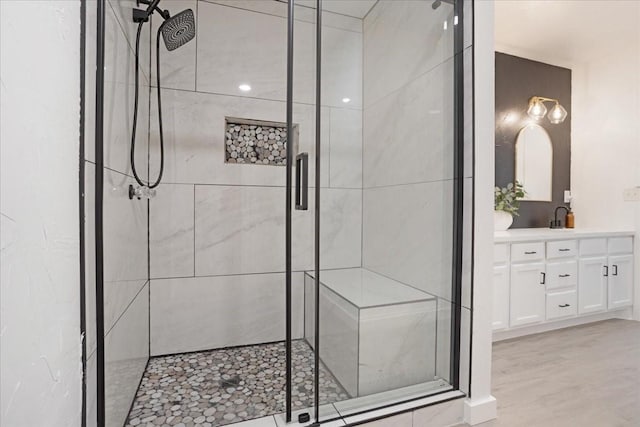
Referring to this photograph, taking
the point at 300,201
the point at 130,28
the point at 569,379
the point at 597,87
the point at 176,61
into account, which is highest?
the point at 597,87

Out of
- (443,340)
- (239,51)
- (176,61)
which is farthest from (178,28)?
(443,340)

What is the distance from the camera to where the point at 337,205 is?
1.53m

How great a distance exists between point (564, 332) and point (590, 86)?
2735mm

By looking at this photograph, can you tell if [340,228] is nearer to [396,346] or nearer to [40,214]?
[396,346]

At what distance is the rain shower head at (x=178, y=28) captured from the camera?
160 cm

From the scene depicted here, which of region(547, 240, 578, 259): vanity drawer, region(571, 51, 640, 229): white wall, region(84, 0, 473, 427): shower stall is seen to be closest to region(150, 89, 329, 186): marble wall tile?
region(84, 0, 473, 427): shower stall

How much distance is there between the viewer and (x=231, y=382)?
176cm

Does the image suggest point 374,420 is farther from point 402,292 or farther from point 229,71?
point 229,71

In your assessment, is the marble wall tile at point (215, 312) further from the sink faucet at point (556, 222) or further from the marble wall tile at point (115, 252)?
the sink faucet at point (556, 222)

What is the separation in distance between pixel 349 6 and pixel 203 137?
4.00 ft

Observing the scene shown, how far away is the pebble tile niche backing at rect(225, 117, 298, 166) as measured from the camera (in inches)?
90.0

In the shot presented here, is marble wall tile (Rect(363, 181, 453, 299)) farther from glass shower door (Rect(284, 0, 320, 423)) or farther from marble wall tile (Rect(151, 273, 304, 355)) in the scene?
marble wall tile (Rect(151, 273, 304, 355))

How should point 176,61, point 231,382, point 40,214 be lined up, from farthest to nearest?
point 176,61, point 231,382, point 40,214

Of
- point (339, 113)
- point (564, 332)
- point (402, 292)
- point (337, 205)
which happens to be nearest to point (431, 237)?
point (402, 292)
